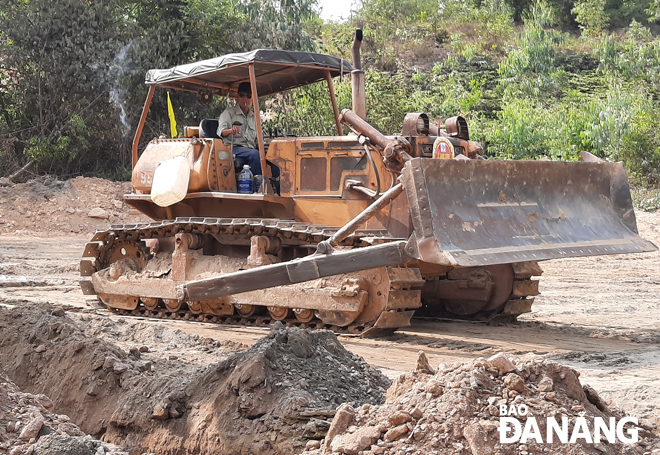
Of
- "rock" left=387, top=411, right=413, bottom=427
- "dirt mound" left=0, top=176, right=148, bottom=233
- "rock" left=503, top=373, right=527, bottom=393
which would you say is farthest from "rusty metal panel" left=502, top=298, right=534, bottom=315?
"dirt mound" left=0, top=176, right=148, bottom=233

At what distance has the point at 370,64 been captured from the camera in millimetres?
24250

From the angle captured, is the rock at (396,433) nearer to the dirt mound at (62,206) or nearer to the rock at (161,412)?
the rock at (161,412)

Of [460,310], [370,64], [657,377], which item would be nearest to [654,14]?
[370,64]

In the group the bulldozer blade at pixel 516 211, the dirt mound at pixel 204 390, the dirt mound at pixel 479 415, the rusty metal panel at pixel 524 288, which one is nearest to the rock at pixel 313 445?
the dirt mound at pixel 204 390

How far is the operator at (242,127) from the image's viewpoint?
353 inches

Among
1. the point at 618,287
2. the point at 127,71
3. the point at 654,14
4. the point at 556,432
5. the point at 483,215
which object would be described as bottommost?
the point at 618,287

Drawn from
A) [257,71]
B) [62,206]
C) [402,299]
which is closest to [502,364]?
[402,299]

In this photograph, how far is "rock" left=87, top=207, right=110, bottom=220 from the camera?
16.8 meters

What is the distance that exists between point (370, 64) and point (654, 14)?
33.2ft

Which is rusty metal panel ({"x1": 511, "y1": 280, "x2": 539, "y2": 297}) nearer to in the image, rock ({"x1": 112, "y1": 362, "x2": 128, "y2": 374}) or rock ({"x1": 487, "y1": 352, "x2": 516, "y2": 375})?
rock ({"x1": 112, "y1": 362, "x2": 128, "y2": 374})

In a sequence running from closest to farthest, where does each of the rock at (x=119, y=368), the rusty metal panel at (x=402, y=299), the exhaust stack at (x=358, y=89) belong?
the rock at (x=119, y=368) → the rusty metal panel at (x=402, y=299) → the exhaust stack at (x=358, y=89)

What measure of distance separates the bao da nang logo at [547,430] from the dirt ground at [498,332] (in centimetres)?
28

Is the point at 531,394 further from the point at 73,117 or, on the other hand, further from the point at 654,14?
the point at 654,14

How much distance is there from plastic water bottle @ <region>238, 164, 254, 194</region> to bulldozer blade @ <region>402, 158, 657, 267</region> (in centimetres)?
287
